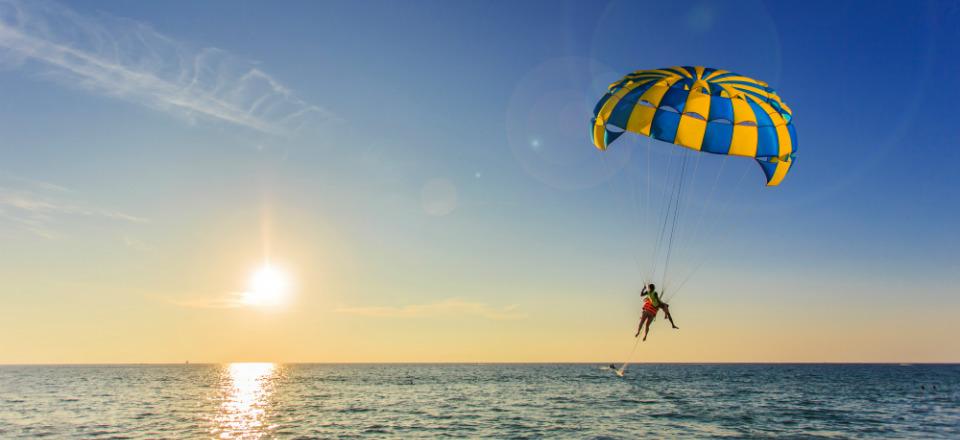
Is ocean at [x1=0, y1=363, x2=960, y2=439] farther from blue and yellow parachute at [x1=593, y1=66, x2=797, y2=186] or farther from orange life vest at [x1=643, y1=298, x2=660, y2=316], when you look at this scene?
blue and yellow parachute at [x1=593, y1=66, x2=797, y2=186]

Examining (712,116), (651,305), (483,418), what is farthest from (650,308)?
(483,418)

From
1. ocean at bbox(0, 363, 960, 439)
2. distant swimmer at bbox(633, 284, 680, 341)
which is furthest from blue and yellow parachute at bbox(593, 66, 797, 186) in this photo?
ocean at bbox(0, 363, 960, 439)

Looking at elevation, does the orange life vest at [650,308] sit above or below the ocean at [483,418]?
above

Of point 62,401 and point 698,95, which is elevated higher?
point 698,95

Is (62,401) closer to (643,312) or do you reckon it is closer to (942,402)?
(643,312)

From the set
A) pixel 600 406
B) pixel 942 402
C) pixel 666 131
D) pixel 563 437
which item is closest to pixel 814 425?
pixel 600 406

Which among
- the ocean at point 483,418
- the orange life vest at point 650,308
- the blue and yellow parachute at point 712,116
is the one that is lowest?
the ocean at point 483,418

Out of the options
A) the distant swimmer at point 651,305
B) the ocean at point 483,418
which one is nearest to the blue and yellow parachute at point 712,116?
the distant swimmer at point 651,305

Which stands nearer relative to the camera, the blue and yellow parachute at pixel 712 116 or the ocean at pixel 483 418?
the blue and yellow parachute at pixel 712 116

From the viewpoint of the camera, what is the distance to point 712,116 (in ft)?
57.6

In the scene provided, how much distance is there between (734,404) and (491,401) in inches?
642

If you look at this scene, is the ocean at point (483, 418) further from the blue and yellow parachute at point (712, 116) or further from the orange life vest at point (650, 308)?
the blue and yellow parachute at point (712, 116)

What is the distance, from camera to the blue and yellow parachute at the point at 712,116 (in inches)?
698

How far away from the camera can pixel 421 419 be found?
2830 centimetres
